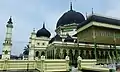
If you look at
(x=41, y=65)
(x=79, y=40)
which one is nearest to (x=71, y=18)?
(x=79, y=40)

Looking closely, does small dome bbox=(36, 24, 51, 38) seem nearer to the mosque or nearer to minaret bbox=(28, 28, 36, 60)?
the mosque

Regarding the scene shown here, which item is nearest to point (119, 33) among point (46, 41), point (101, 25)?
point (101, 25)

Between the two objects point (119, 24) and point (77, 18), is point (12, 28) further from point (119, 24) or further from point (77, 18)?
point (119, 24)

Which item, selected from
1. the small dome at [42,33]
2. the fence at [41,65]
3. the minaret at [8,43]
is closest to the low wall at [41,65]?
the fence at [41,65]

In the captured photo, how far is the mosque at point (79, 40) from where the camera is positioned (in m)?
15.7

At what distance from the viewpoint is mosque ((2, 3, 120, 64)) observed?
15.7 m

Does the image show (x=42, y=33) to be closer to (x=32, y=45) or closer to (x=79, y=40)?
(x=32, y=45)

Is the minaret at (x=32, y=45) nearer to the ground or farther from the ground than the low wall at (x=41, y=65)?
farther from the ground

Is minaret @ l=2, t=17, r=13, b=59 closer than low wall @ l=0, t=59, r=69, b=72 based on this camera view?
No

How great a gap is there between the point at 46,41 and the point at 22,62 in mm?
22941

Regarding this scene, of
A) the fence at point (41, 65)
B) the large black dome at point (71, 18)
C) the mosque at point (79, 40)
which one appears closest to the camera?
the fence at point (41, 65)

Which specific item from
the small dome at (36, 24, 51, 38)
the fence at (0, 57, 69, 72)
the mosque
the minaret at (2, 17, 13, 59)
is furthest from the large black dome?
the fence at (0, 57, 69, 72)

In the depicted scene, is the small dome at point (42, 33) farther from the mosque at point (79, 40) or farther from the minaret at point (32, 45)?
the minaret at point (32, 45)

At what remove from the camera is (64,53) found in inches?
928
